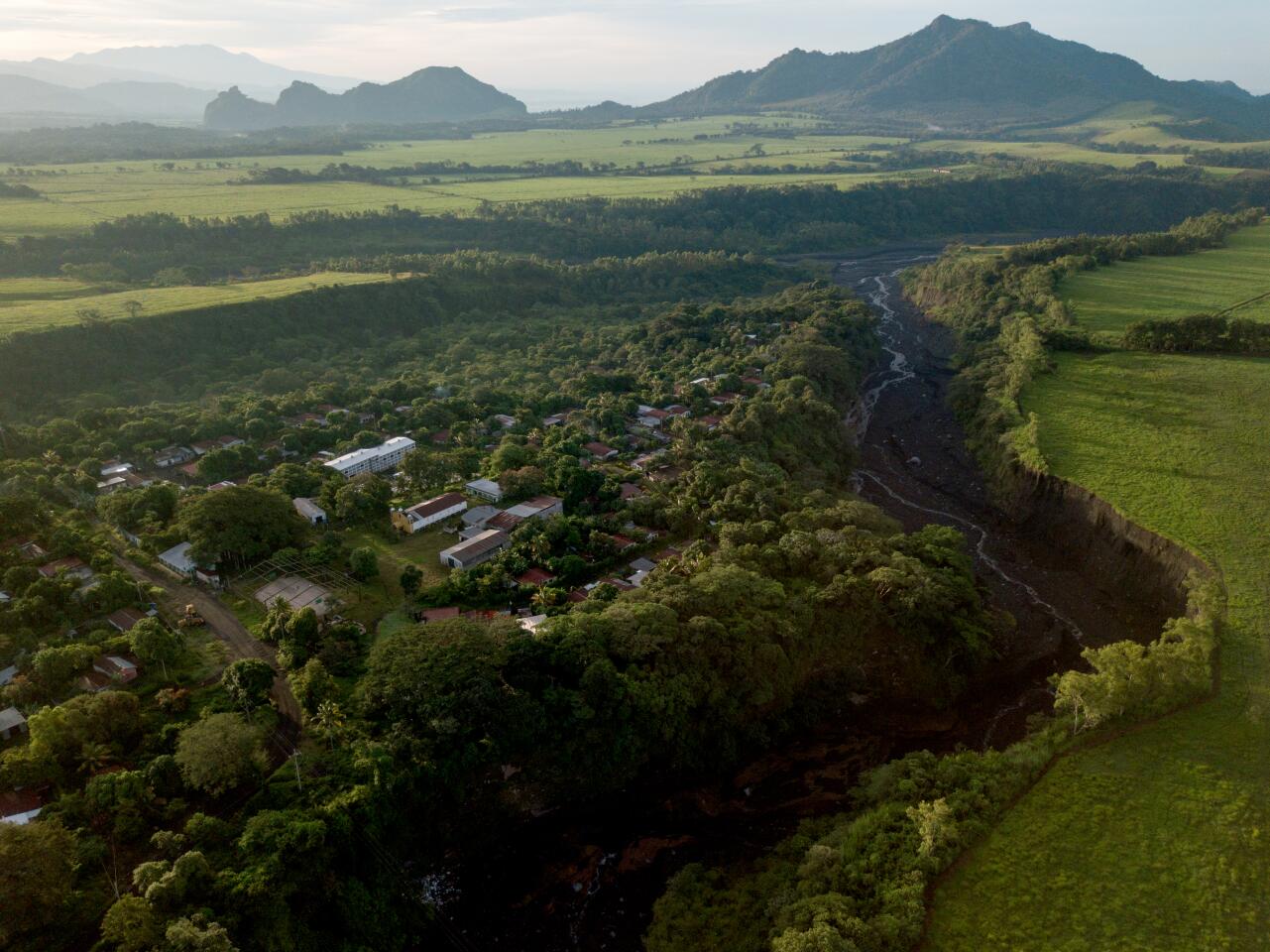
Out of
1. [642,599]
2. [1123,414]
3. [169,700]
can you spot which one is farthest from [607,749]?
[1123,414]

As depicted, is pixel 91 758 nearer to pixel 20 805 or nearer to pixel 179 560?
pixel 20 805

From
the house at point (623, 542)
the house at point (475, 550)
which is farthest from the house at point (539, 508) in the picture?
the house at point (623, 542)

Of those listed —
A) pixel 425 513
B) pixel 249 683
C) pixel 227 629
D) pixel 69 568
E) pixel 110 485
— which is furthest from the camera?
pixel 110 485

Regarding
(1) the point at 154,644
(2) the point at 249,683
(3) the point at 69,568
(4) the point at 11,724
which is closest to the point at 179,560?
(3) the point at 69,568

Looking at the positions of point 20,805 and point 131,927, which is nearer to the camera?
point 131,927

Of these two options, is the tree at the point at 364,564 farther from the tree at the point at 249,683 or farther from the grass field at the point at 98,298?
the grass field at the point at 98,298

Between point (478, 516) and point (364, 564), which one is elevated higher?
point (478, 516)

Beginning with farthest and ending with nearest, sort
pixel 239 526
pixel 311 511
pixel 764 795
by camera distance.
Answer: pixel 311 511 < pixel 239 526 < pixel 764 795
